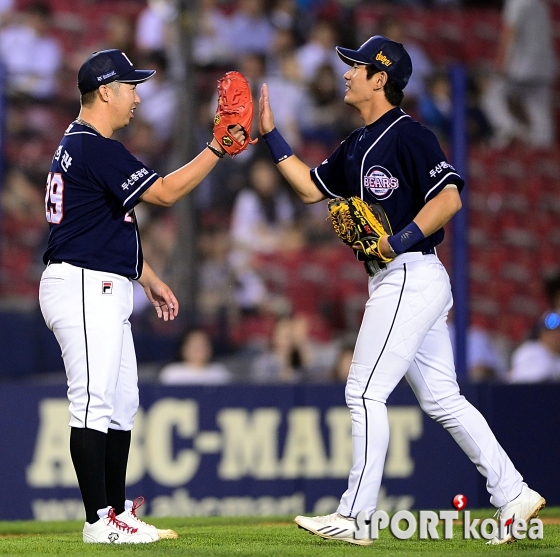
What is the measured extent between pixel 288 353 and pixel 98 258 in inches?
137

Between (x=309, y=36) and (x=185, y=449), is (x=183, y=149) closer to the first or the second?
(x=185, y=449)

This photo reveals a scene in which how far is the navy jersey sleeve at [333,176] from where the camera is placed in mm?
5152

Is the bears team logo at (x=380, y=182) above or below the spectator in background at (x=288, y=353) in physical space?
above

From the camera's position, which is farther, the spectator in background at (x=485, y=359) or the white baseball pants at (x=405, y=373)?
the spectator in background at (x=485, y=359)

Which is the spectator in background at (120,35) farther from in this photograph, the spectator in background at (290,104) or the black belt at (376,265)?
the black belt at (376,265)

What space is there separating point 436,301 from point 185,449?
9.87 feet

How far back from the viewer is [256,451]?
7.43 meters

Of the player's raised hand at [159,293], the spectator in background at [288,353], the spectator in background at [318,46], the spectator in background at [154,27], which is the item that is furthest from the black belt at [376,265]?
the spectator in background at [154,27]

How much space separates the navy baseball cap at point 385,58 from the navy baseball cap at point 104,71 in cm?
97

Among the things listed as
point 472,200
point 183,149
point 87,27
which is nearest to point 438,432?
point 472,200

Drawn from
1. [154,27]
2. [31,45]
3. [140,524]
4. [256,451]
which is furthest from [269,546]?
[154,27]

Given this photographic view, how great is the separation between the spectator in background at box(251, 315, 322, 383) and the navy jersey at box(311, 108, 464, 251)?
3027 millimetres

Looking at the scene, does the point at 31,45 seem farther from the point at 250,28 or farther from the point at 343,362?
the point at 343,362

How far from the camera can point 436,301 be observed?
480 cm
